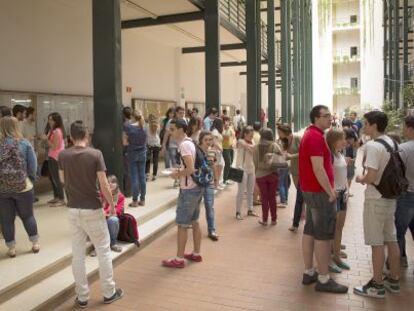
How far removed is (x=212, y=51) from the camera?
32.5 feet

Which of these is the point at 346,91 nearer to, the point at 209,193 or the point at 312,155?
the point at 209,193

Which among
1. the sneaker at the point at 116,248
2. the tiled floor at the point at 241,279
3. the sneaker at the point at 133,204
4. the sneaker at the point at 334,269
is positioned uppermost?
the sneaker at the point at 133,204

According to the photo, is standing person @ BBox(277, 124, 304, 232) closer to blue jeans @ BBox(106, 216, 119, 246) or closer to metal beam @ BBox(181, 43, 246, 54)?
blue jeans @ BBox(106, 216, 119, 246)

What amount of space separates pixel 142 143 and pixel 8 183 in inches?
102

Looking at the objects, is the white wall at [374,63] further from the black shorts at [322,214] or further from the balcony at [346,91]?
the black shorts at [322,214]

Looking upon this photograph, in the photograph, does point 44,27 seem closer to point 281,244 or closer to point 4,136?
point 4,136

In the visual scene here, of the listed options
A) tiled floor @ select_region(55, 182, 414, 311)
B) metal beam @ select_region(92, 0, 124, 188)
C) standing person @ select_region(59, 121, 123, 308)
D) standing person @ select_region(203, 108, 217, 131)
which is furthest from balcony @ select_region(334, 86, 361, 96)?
standing person @ select_region(59, 121, 123, 308)

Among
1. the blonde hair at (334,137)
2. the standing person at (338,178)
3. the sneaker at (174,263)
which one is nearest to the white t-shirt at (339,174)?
the standing person at (338,178)

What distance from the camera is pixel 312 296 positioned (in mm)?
3861

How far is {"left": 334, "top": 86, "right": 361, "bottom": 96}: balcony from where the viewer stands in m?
37.2

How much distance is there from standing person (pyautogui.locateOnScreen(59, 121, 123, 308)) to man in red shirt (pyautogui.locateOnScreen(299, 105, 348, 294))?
1849 millimetres

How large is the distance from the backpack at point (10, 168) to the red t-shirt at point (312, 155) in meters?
2.89

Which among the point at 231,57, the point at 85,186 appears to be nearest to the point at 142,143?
the point at 85,186

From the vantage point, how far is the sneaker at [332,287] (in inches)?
153
